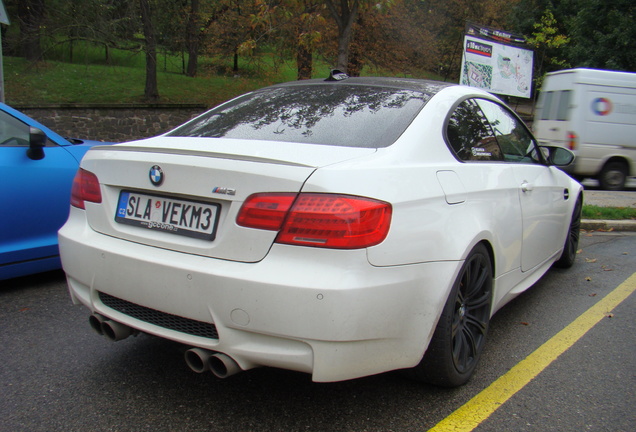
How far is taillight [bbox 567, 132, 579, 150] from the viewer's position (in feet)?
40.8

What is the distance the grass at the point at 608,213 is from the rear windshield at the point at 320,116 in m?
6.08

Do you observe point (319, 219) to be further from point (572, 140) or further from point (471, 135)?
point (572, 140)

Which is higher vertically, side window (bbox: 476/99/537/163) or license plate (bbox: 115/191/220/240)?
side window (bbox: 476/99/537/163)

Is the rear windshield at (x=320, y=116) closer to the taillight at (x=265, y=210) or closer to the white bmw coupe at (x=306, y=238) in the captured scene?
the white bmw coupe at (x=306, y=238)

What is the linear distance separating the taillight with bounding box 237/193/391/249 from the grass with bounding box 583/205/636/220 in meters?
6.80

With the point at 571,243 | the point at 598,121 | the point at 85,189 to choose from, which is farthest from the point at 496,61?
the point at 85,189

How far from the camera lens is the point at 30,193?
391cm

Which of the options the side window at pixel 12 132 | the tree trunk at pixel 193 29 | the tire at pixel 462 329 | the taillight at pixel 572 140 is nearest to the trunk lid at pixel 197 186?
the tire at pixel 462 329

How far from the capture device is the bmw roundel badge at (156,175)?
231 cm

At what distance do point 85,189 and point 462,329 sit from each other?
1972 mm

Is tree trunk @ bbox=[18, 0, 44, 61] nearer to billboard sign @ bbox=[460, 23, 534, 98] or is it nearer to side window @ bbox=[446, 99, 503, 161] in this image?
billboard sign @ bbox=[460, 23, 534, 98]

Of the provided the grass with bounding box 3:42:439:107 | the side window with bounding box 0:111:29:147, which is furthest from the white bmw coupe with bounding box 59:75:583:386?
the grass with bounding box 3:42:439:107

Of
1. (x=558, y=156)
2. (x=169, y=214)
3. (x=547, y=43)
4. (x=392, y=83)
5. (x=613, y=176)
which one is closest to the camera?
(x=169, y=214)

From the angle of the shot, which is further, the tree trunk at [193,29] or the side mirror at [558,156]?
the tree trunk at [193,29]
